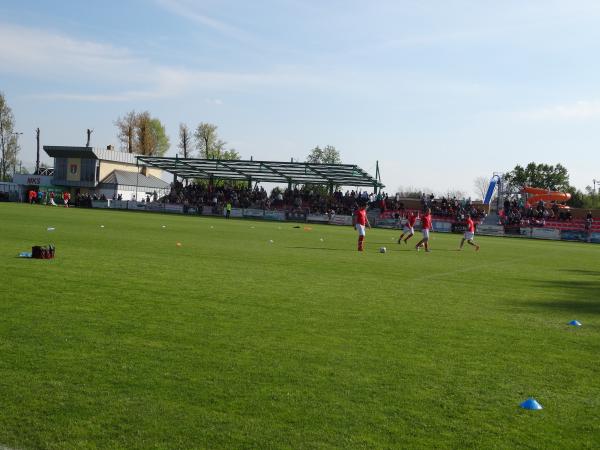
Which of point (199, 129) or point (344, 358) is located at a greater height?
point (199, 129)

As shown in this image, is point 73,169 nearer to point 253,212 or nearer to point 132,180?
point 132,180

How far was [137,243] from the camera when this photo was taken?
22.1 meters

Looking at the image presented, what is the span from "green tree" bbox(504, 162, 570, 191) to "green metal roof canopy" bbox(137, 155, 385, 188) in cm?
5061

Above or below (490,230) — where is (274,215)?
above

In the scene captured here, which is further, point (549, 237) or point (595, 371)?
point (549, 237)

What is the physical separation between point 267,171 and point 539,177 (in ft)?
194

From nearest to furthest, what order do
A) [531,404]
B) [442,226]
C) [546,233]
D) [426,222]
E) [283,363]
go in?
[531,404]
[283,363]
[426,222]
[546,233]
[442,226]

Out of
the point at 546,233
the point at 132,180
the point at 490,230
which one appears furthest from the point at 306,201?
the point at 132,180

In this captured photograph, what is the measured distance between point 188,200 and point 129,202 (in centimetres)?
672

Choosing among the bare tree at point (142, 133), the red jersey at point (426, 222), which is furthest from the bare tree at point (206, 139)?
the red jersey at point (426, 222)

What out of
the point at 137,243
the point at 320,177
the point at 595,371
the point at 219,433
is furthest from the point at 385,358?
the point at 320,177

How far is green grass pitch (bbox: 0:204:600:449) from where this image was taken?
16.6ft

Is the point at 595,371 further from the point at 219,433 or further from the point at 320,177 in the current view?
the point at 320,177

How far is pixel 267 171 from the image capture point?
6506cm
